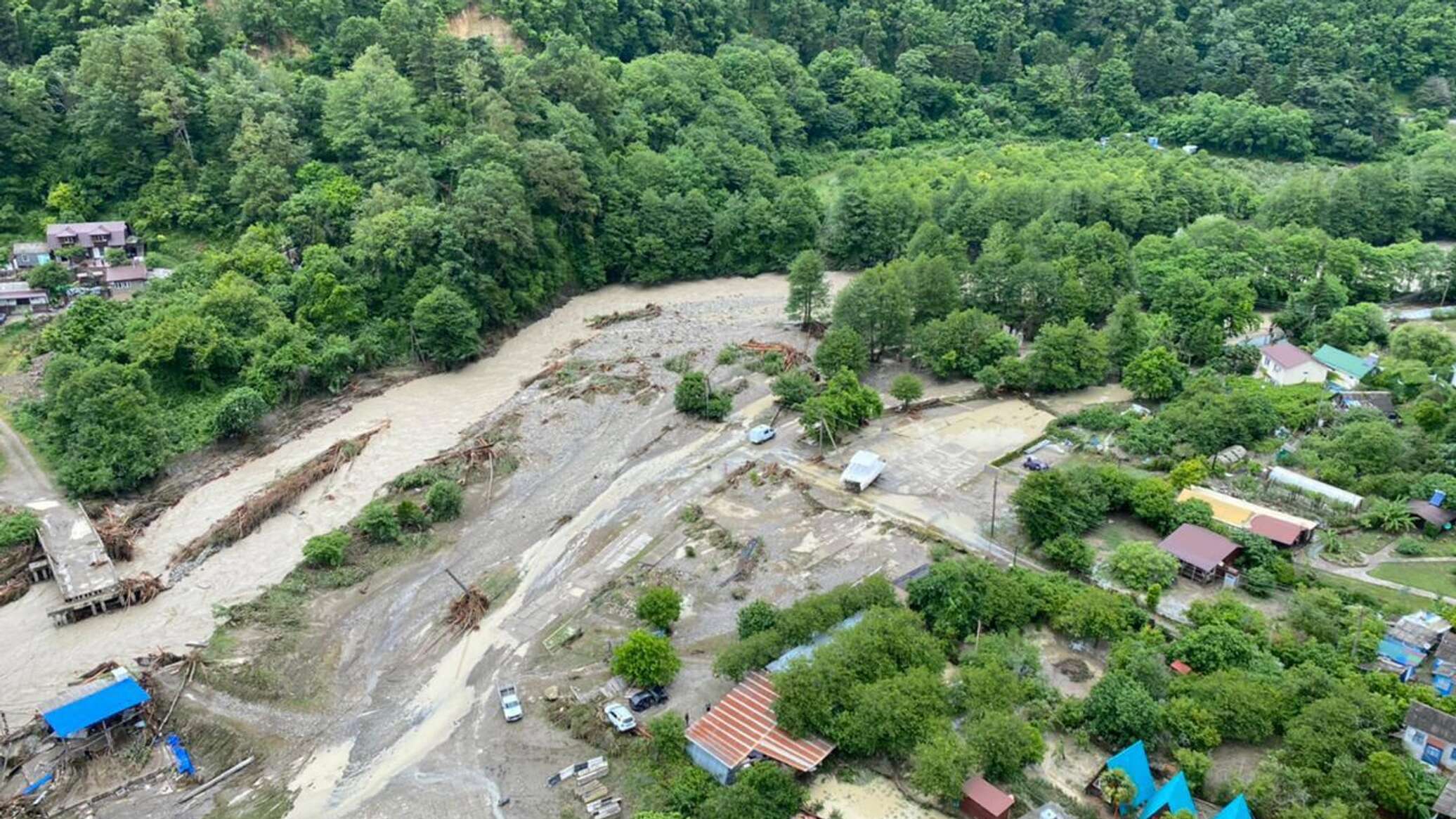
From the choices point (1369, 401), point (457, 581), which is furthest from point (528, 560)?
point (1369, 401)

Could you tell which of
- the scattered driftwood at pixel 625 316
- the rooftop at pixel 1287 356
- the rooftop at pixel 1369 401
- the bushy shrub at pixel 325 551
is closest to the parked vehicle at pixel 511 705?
the bushy shrub at pixel 325 551

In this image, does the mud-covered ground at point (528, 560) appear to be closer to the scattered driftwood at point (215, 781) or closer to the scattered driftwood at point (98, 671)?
the scattered driftwood at point (215, 781)

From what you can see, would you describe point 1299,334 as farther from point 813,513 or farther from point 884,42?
point 884,42

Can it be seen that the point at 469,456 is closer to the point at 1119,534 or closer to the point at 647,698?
the point at 647,698

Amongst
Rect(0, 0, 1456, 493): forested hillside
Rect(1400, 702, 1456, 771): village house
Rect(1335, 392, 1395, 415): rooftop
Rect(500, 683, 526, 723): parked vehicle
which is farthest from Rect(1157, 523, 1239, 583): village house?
Rect(500, 683, 526, 723): parked vehicle

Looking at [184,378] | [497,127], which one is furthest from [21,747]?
[497,127]

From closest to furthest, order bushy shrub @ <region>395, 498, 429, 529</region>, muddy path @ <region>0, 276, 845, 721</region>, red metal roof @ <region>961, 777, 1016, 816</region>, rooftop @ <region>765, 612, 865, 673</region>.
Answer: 1. red metal roof @ <region>961, 777, 1016, 816</region>
2. rooftop @ <region>765, 612, 865, 673</region>
3. muddy path @ <region>0, 276, 845, 721</region>
4. bushy shrub @ <region>395, 498, 429, 529</region>

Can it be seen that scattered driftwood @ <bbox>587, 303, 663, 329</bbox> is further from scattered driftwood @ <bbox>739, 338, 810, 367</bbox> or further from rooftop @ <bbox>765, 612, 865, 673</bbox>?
rooftop @ <bbox>765, 612, 865, 673</bbox>
